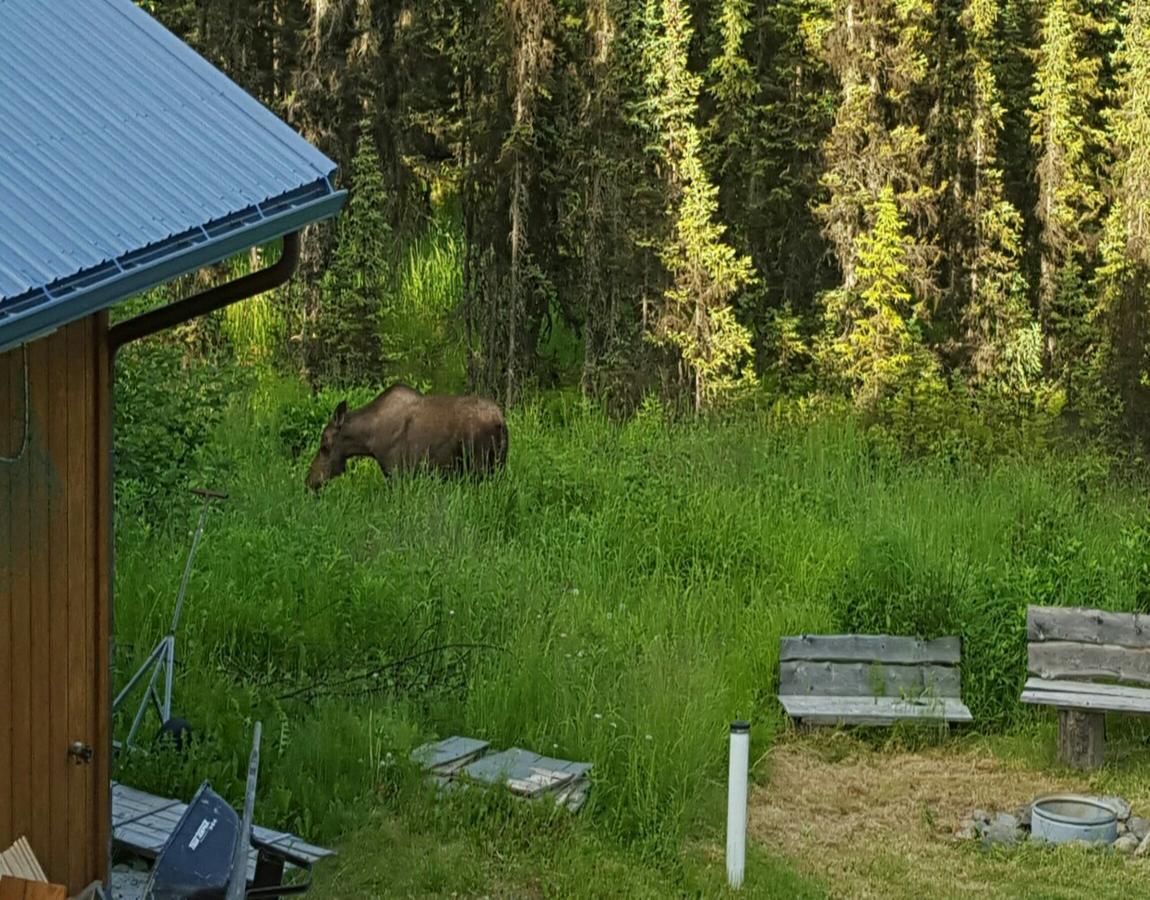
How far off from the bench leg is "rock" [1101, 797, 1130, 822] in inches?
23.8

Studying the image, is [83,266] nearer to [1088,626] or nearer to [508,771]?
[508,771]

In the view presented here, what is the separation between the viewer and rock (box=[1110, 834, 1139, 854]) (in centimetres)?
799

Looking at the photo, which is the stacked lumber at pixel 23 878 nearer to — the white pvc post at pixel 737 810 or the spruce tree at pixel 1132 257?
the white pvc post at pixel 737 810

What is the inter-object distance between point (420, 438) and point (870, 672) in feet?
18.9

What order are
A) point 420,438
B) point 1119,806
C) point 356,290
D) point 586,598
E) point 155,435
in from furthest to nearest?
point 356,290 → point 420,438 → point 155,435 → point 586,598 → point 1119,806

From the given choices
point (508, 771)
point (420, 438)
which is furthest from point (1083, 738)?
point (420, 438)

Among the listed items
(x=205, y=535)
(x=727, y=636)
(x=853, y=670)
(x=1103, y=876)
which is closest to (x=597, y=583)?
(x=727, y=636)

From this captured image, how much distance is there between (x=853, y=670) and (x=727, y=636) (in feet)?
2.82

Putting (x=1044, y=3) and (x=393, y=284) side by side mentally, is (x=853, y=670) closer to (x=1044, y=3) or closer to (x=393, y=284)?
(x=393, y=284)

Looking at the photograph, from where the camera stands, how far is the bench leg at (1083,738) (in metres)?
9.27

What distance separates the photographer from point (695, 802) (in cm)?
814

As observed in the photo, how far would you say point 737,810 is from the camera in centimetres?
726

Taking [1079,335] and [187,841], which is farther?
[1079,335]

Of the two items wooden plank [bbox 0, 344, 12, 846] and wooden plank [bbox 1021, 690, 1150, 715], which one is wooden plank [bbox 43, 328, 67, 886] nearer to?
wooden plank [bbox 0, 344, 12, 846]
